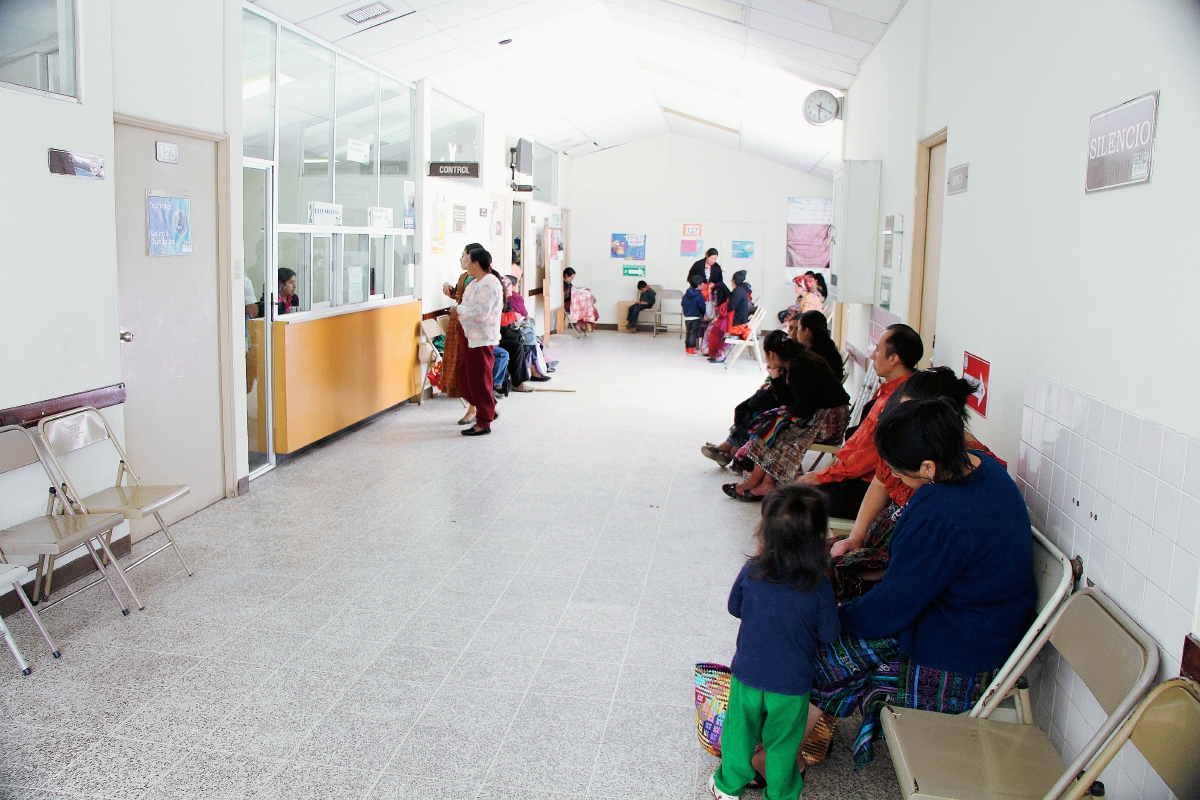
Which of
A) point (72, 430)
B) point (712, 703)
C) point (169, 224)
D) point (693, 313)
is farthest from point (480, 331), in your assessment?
point (693, 313)

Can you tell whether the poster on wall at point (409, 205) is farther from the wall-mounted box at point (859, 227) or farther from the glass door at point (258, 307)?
the wall-mounted box at point (859, 227)

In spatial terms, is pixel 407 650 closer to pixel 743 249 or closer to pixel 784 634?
pixel 784 634

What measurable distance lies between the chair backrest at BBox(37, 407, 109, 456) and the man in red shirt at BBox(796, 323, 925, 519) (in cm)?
315

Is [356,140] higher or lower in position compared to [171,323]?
higher

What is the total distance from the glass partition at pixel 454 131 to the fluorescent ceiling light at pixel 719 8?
2.74 m

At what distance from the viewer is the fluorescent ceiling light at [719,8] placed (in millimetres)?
6688

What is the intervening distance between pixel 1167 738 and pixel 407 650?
251 centimetres

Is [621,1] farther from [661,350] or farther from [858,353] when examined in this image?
[661,350]

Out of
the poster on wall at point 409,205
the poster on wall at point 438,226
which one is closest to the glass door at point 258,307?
the poster on wall at point 409,205

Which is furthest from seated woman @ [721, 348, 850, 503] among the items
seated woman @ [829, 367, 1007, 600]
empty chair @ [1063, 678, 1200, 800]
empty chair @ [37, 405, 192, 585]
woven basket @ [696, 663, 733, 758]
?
empty chair @ [1063, 678, 1200, 800]

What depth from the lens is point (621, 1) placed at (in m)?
7.94

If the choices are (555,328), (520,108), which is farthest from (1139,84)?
(555,328)

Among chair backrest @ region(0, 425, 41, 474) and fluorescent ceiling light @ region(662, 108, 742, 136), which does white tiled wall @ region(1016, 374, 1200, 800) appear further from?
fluorescent ceiling light @ region(662, 108, 742, 136)

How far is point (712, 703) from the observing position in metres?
2.78
